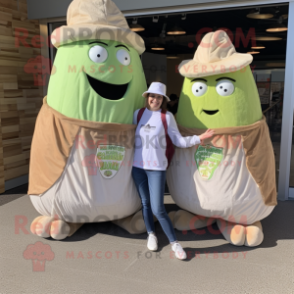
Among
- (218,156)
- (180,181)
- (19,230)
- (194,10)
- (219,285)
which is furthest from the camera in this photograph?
(194,10)

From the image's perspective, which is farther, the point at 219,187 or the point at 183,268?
the point at 219,187

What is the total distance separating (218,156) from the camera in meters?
2.86

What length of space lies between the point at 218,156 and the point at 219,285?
3.36ft

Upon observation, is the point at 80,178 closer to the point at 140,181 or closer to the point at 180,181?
the point at 140,181

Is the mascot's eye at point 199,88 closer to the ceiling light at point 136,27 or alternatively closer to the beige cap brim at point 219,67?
the beige cap brim at point 219,67

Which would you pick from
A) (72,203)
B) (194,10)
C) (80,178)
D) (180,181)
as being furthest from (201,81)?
(194,10)

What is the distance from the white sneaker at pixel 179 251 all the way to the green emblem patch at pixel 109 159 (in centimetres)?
81

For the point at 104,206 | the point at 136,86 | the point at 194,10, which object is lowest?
the point at 104,206

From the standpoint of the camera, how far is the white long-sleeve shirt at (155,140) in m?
2.76

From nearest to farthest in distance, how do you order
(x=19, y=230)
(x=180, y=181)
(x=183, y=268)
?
(x=183, y=268)
(x=180, y=181)
(x=19, y=230)

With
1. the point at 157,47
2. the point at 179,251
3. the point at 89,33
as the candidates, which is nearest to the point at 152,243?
the point at 179,251

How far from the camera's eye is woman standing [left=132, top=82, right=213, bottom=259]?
109 inches

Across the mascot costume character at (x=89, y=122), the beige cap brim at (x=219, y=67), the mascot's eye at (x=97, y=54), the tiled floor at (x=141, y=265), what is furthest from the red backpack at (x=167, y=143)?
the tiled floor at (x=141, y=265)

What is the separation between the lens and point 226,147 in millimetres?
2863
